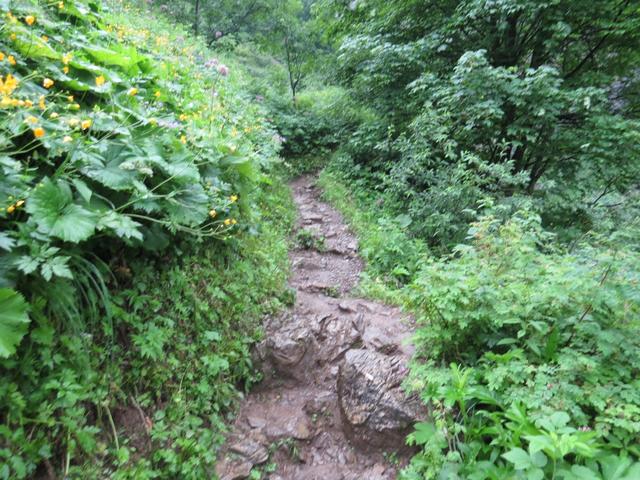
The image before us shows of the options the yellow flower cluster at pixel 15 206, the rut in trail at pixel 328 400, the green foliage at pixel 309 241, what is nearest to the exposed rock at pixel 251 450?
the rut in trail at pixel 328 400

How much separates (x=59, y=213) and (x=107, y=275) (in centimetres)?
73

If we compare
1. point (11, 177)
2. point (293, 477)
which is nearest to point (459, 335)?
point (293, 477)

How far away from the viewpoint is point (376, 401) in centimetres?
336

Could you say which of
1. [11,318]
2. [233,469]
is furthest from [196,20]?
[233,469]

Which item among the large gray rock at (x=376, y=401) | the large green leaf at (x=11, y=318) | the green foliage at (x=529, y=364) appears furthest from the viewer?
the large gray rock at (x=376, y=401)

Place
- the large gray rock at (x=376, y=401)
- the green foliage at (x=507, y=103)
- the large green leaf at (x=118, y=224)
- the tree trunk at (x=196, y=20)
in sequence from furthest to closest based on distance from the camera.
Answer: the tree trunk at (x=196, y=20), the green foliage at (x=507, y=103), the large gray rock at (x=376, y=401), the large green leaf at (x=118, y=224)

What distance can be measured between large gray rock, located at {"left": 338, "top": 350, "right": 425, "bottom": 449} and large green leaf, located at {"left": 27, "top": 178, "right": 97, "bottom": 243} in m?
2.55

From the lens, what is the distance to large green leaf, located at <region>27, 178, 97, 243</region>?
2.19m

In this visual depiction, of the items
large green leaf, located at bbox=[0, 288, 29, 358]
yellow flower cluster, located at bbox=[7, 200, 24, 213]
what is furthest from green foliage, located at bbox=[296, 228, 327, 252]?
large green leaf, located at bbox=[0, 288, 29, 358]

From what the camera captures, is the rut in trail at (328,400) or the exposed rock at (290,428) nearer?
the rut in trail at (328,400)

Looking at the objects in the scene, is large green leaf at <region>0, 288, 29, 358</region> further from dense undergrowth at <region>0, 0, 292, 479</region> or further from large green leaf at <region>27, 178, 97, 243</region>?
→ large green leaf at <region>27, 178, 97, 243</region>

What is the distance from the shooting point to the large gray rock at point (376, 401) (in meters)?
3.20

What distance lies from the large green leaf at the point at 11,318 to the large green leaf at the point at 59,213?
1.27 feet

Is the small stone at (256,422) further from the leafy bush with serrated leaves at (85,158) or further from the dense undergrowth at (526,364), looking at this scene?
the leafy bush with serrated leaves at (85,158)
